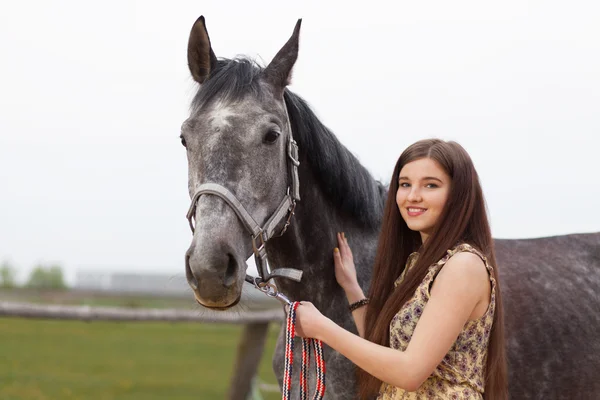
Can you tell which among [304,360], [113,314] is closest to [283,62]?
[304,360]

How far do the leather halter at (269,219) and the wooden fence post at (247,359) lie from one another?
13.5 ft

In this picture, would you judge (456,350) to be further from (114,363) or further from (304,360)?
(114,363)

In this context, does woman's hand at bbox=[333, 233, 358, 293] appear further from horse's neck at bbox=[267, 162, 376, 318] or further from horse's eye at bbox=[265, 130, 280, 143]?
horse's eye at bbox=[265, 130, 280, 143]

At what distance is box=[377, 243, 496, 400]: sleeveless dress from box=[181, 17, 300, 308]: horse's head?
62 cm

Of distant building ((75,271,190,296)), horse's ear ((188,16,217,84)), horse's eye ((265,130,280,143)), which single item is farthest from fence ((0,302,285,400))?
distant building ((75,271,190,296))

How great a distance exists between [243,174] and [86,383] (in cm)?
718

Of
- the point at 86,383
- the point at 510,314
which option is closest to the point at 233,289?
the point at 510,314

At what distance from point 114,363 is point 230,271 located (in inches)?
372

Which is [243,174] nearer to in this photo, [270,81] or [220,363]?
[270,81]

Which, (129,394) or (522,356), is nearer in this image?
(522,356)

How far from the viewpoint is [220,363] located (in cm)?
1159

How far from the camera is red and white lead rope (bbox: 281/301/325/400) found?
2.36 m

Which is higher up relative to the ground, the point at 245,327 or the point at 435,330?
the point at 435,330

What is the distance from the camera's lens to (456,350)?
2227 millimetres
